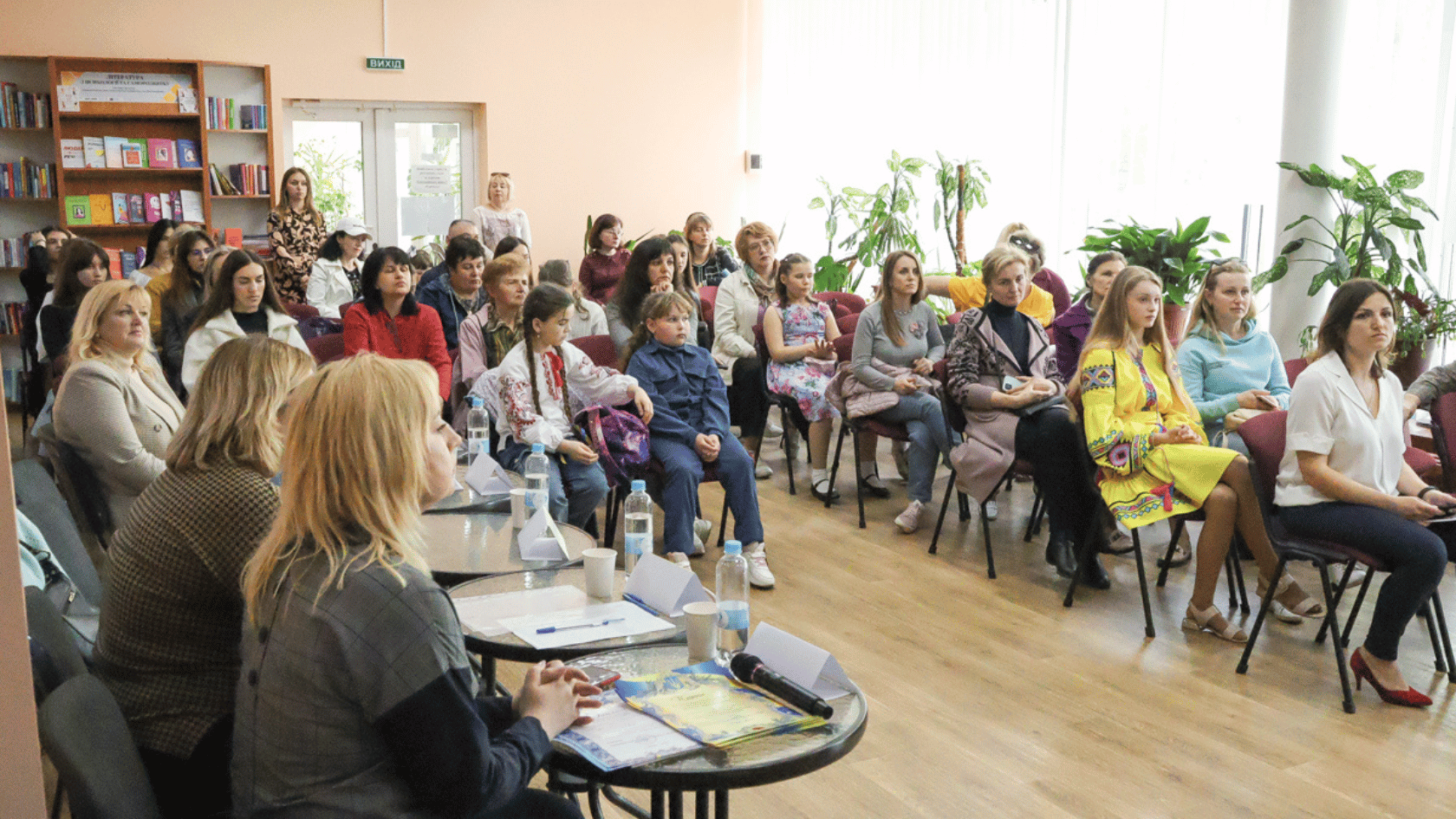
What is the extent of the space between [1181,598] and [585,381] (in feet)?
8.45

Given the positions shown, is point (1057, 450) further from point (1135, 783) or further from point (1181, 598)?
point (1135, 783)

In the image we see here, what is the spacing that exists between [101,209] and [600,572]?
27.7ft

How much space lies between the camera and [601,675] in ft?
7.01

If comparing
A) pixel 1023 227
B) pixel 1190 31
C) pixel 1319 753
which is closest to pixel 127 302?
pixel 1319 753

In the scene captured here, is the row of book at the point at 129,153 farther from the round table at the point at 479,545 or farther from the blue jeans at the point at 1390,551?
the blue jeans at the point at 1390,551

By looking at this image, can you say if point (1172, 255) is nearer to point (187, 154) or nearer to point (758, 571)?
point (758, 571)

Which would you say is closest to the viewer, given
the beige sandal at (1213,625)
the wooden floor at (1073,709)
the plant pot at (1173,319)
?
the wooden floor at (1073,709)

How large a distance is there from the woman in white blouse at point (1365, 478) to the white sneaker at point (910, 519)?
6.42ft

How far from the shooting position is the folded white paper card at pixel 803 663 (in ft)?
6.72

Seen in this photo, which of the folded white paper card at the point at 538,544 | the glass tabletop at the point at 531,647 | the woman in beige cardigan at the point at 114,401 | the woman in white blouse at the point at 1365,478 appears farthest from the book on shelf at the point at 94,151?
the woman in white blouse at the point at 1365,478

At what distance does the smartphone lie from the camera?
205cm

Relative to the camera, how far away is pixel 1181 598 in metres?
4.69

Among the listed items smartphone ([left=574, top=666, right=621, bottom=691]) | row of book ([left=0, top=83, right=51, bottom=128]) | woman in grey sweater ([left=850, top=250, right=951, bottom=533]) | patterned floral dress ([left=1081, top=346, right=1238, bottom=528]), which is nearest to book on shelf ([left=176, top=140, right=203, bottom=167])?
row of book ([left=0, top=83, right=51, bottom=128])

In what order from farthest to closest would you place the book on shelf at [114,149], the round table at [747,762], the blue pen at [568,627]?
1. the book on shelf at [114,149]
2. the blue pen at [568,627]
3. the round table at [747,762]
